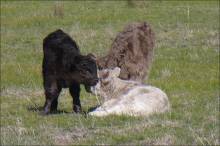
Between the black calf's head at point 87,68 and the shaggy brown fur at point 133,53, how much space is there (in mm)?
2789

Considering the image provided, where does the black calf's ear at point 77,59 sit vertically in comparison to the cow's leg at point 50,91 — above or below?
above

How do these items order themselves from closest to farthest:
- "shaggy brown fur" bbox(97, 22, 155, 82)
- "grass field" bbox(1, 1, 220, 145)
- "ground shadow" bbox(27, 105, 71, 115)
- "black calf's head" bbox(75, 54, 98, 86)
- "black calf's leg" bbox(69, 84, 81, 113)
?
"grass field" bbox(1, 1, 220, 145) < "black calf's head" bbox(75, 54, 98, 86) < "black calf's leg" bbox(69, 84, 81, 113) < "ground shadow" bbox(27, 105, 71, 115) < "shaggy brown fur" bbox(97, 22, 155, 82)

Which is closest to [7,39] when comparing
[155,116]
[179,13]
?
[179,13]

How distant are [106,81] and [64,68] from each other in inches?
59.9

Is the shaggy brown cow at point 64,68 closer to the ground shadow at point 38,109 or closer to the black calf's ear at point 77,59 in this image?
the black calf's ear at point 77,59

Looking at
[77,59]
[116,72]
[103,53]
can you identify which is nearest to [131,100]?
[77,59]

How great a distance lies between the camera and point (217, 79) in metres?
16.5

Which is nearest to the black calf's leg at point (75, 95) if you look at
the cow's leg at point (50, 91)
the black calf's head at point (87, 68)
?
the cow's leg at point (50, 91)

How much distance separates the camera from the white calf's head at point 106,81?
1240cm

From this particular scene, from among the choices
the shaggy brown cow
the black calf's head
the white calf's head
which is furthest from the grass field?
the white calf's head

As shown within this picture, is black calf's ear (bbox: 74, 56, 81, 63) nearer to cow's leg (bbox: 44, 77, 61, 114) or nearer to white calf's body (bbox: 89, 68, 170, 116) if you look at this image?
cow's leg (bbox: 44, 77, 61, 114)

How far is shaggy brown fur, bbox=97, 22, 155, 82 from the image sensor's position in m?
14.2

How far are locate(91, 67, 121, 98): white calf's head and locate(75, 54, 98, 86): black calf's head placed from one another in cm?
94

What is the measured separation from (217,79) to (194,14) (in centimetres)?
1095
